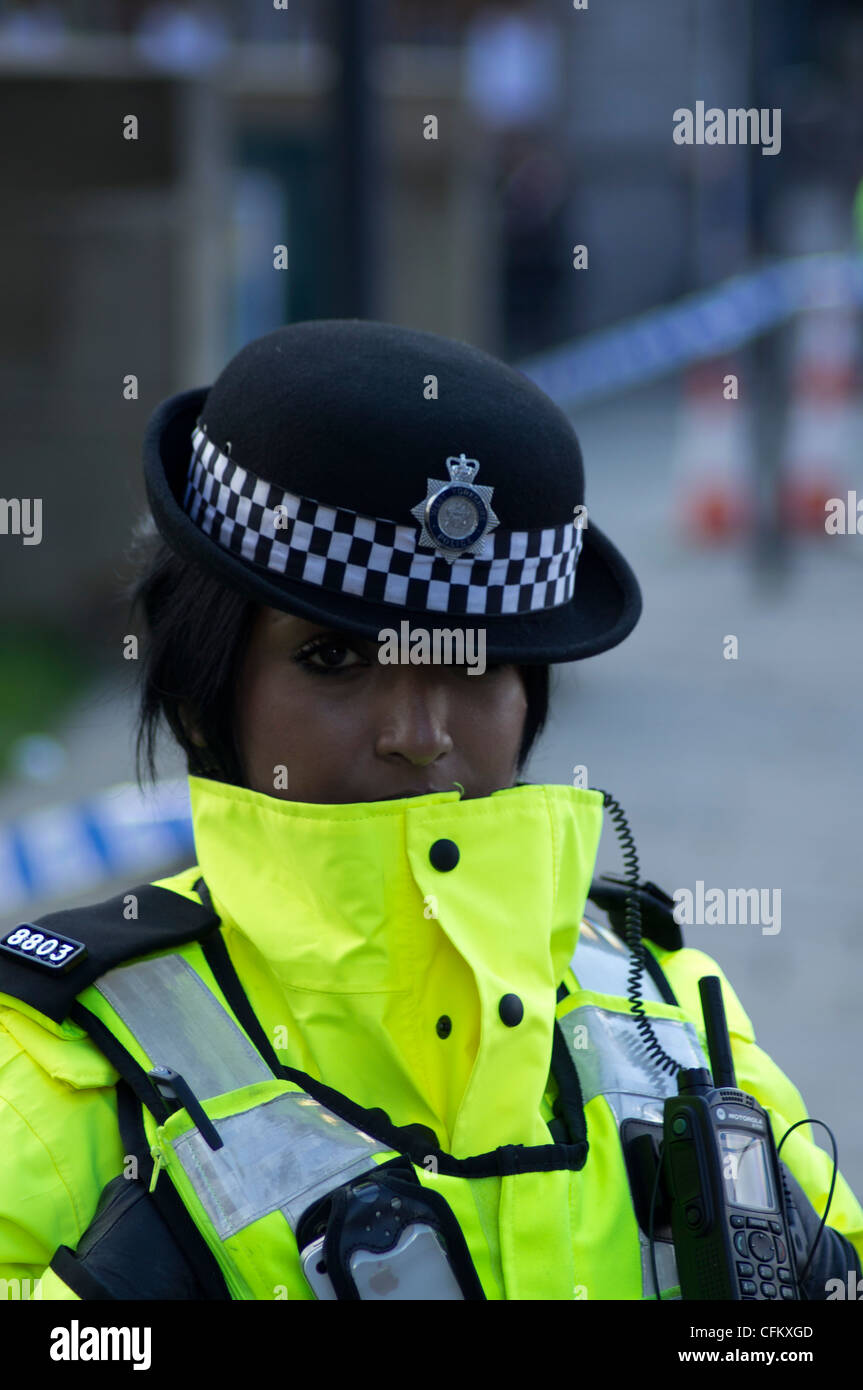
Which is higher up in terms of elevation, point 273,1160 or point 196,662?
point 196,662

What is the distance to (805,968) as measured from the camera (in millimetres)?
5535

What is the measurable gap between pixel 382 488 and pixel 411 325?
27.7ft

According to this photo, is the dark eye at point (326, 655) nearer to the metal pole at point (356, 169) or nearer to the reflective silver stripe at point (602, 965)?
the reflective silver stripe at point (602, 965)

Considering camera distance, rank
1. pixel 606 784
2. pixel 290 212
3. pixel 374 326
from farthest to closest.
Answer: pixel 290 212, pixel 606 784, pixel 374 326

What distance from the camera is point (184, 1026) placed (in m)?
1.77

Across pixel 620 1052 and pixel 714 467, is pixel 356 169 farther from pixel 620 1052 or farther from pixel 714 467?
pixel 714 467

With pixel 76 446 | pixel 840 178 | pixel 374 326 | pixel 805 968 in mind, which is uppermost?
pixel 840 178

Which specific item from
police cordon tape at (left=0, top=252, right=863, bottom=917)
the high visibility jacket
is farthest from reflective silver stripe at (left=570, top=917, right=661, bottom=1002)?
police cordon tape at (left=0, top=252, right=863, bottom=917)

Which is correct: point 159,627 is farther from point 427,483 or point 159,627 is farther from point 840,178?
point 840,178

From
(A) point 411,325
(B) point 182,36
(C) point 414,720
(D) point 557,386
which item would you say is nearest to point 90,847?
(C) point 414,720

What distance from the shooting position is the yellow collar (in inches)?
68.4
